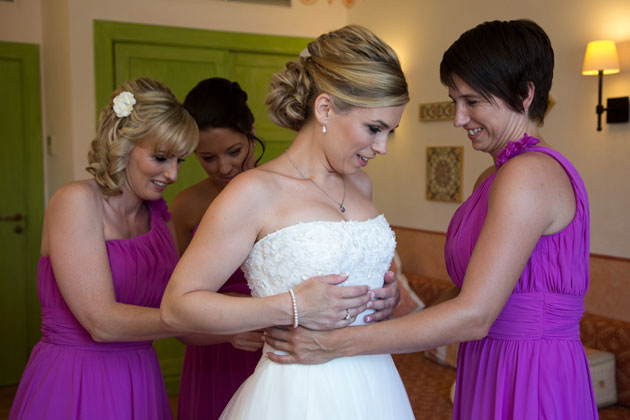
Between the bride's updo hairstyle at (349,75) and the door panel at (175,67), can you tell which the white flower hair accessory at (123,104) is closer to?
the bride's updo hairstyle at (349,75)

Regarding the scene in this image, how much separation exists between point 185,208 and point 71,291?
93cm

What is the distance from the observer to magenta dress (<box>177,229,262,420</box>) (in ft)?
8.39

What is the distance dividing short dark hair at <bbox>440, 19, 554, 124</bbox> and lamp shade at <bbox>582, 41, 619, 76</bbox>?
2058 millimetres

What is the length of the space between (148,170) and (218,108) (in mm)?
567

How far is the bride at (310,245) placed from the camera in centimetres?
161

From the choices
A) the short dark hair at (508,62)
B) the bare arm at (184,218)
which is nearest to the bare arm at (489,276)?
the short dark hair at (508,62)

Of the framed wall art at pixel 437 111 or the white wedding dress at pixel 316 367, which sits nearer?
the white wedding dress at pixel 316 367

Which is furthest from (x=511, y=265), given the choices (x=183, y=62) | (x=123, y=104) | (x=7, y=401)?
(x=7, y=401)

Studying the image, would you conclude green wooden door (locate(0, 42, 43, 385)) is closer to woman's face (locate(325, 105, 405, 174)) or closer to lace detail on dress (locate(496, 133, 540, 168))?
woman's face (locate(325, 105, 405, 174))

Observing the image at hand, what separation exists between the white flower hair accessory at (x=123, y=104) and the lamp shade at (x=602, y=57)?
272 centimetres

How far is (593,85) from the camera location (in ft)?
12.6

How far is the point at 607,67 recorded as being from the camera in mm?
3568

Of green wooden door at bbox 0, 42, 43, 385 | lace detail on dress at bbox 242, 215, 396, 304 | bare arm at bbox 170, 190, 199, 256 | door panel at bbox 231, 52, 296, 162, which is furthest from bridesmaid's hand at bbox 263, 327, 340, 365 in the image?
green wooden door at bbox 0, 42, 43, 385

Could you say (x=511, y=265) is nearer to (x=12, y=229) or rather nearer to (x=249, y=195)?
(x=249, y=195)
